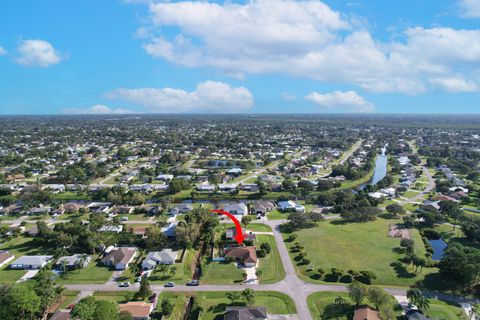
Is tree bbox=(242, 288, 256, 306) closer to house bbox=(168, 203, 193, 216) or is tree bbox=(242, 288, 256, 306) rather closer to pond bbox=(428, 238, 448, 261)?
pond bbox=(428, 238, 448, 261)

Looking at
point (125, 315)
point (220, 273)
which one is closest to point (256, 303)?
point (220, 273)

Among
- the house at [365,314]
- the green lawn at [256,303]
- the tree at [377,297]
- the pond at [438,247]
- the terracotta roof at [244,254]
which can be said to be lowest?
the pond at [438,247]

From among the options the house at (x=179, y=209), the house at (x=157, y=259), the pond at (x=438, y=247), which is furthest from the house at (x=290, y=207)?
the house at (x=157, y=259)

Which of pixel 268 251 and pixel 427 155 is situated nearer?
pixel 268 251

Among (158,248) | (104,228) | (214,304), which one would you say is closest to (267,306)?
(214,304)

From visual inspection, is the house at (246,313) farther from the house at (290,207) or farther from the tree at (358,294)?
the house at (290,207)

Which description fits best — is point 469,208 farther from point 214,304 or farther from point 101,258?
point 101,258
